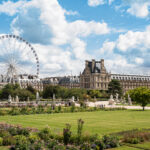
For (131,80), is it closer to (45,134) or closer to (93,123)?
(93,123)

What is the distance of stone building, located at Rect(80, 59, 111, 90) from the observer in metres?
120

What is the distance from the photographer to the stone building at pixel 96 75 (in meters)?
120

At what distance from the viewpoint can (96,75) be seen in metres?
120

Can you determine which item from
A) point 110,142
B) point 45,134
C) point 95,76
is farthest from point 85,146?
point 95,76

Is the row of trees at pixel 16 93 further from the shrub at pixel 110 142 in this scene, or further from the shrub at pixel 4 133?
the shrub at pixel 110 142

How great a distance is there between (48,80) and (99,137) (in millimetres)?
141248

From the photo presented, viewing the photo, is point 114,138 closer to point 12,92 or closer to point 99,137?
point 99,137

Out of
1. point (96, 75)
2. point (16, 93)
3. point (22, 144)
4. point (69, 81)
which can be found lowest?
point (22, 144)

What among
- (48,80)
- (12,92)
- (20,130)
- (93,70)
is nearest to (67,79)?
(48,80)

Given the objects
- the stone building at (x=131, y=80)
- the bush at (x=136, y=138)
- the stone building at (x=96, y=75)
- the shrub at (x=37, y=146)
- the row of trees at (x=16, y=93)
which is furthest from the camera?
the stone building at (x=131, y=80)

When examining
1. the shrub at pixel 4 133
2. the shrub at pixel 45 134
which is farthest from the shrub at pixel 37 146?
the shrub at pixel 4 133

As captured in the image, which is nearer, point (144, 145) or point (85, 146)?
point (85, 146)

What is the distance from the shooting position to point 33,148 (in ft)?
36.3

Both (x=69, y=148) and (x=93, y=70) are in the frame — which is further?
(x=93, y=70)
